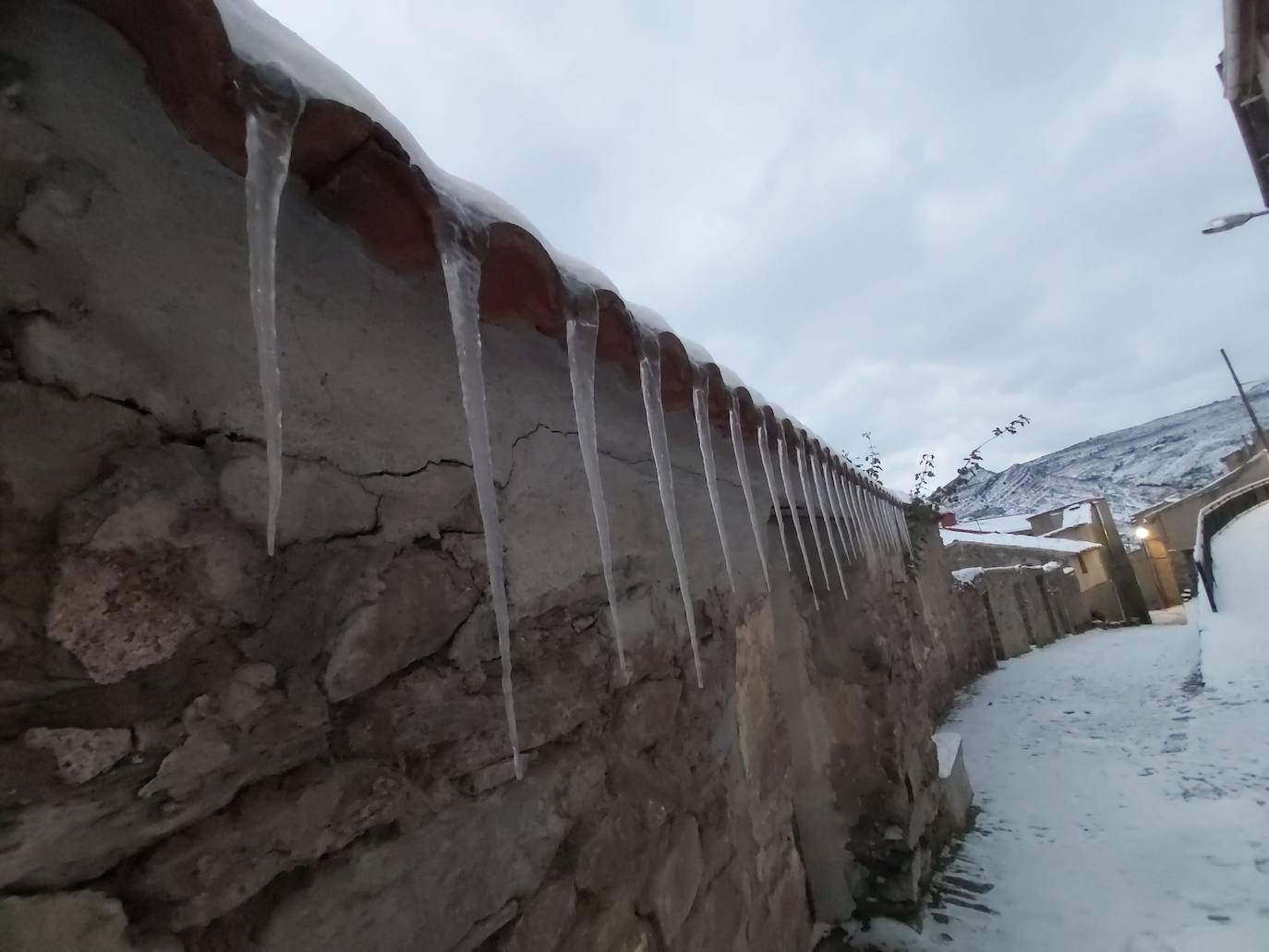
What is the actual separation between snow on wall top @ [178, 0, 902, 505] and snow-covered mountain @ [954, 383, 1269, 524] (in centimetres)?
3492

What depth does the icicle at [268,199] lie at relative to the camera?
0.57 meters

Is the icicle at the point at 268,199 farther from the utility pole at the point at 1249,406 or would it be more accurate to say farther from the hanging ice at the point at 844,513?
the utility pole at the point at 1249,406

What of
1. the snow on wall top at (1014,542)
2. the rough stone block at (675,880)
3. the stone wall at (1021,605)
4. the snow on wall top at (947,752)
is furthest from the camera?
the snow on wall top at (1014,542)

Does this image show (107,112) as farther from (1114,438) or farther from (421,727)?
(1114,438)

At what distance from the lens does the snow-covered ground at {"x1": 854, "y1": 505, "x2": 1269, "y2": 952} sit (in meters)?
2.15

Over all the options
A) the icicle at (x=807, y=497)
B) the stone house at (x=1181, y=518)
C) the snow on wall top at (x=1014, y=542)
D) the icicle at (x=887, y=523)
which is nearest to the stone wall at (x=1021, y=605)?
the snow on wall top at (x=1014, y=542)

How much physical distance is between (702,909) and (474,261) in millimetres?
1354

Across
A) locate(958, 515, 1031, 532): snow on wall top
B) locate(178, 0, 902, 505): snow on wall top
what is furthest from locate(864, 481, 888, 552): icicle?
locate(958, 515, 1031, 532): snow on wall top

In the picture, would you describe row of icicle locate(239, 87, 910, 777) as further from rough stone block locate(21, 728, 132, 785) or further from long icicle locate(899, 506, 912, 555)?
long icicle locate(899, 506, 912, 555)

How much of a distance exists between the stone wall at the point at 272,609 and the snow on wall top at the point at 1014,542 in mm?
12401

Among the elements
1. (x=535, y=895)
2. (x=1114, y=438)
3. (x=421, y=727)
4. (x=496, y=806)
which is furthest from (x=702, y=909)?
(x=1114, y=438)

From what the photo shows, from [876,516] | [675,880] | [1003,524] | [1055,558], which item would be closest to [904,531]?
[876,516]

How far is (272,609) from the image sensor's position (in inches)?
26.0

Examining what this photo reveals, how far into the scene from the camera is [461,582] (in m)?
0.89
